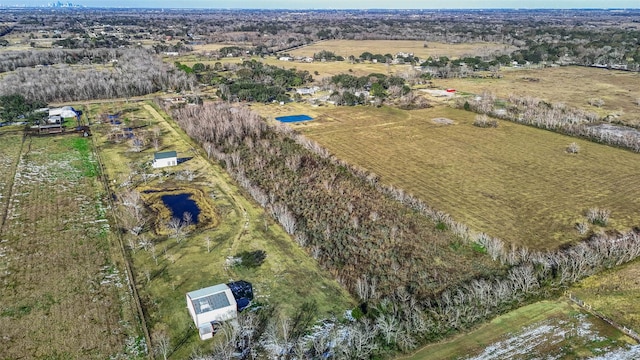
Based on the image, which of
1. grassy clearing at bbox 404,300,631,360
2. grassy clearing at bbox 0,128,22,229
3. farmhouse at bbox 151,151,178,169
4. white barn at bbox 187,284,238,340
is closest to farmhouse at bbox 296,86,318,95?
farmhouse at bbox 151,151,178,169

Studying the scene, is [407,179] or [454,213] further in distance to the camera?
[407,179]

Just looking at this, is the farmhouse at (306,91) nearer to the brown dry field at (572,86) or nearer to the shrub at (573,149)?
the brown dry field at (572,86)

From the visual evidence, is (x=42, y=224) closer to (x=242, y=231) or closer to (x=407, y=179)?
(x=242, y=231)

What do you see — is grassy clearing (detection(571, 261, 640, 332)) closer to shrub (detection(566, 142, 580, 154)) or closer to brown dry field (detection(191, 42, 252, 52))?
shrub (detection(566, 142, 580, 154))

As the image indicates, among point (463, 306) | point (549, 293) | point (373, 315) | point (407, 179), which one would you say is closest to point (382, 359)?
point (373, 315)

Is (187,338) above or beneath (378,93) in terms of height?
beneath

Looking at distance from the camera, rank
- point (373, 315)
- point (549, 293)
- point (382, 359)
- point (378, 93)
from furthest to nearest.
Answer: point (378, 93), point (549, 293), point (373, 315), point (382, 359)

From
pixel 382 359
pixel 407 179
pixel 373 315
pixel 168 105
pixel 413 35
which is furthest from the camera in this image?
pixel 413 35
